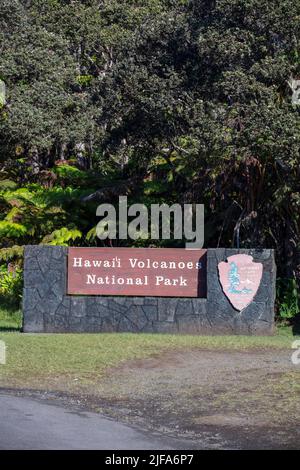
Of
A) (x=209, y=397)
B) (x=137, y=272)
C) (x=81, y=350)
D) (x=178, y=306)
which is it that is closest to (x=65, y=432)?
(x=209, y=397)

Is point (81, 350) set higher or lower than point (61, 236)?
lower

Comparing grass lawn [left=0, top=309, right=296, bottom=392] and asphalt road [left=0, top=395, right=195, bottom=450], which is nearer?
asphalt road [left=0, top=395, right=195, bottom=450]

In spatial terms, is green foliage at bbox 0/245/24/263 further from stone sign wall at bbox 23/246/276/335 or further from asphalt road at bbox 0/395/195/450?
asphalt road at bbox 0/395/195/450

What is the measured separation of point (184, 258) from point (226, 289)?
1020mm

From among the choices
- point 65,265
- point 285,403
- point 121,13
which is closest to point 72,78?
point 121,13

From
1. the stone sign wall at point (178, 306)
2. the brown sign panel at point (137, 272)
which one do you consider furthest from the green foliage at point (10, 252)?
the brown sign panel at point (137, 272)

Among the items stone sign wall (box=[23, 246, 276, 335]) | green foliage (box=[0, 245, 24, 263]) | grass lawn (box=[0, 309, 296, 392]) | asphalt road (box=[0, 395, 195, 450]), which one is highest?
green foliage (box=[0, 245, 24, 263])

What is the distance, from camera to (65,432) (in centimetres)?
918

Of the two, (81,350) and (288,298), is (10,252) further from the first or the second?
(81,350)

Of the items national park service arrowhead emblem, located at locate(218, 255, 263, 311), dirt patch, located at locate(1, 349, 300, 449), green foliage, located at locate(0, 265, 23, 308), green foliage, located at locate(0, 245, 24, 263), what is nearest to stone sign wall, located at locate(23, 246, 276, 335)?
national park service arrowhead emblem, located at locate(218, 255, 263, 311)

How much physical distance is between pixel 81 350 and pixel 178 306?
8.90 feet

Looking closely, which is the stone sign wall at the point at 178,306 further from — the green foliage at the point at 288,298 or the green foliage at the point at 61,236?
the green foliage at the point at 61,236

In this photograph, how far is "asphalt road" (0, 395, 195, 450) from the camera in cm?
863

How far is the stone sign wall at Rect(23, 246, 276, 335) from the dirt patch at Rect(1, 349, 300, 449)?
1.77 metres
